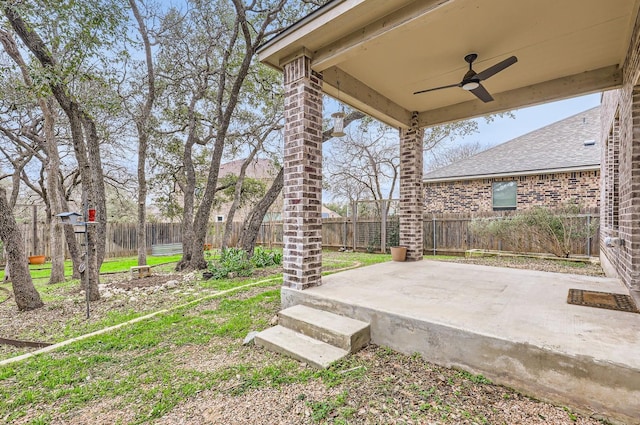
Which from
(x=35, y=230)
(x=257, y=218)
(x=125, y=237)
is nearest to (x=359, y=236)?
(x=257, y=218)

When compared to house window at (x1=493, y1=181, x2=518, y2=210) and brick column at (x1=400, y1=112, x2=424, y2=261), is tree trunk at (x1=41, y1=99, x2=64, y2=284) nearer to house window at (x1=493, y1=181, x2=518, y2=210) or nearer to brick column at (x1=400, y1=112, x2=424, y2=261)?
brick column at (x1=400, y1=112, x2=424, y2=261)

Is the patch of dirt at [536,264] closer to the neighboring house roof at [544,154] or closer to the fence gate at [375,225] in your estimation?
the fence gate at [375,225]

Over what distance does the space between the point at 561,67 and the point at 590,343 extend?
370 cm

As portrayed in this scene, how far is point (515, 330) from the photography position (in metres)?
2.22

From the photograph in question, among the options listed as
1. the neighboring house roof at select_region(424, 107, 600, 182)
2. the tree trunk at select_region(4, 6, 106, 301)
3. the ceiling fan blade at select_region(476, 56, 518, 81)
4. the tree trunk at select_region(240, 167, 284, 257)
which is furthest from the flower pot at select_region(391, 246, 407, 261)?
the neighboring house roof at select_region(424, 107, 600, 182)

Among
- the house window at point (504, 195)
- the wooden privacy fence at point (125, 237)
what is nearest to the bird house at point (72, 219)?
the wooden privacy fence at point (125, 237)

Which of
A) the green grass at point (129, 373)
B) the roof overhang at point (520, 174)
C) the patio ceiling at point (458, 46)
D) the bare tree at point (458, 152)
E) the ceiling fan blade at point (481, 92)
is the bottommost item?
the green grass at point (129, 373)

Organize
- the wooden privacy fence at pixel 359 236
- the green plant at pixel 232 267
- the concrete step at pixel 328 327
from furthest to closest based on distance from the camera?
the wooden privacy fence at pixel 359 236
the green plant at pixel 232 267
the concrete step at pixel 328 327

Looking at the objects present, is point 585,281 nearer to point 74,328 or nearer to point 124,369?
point 124,369

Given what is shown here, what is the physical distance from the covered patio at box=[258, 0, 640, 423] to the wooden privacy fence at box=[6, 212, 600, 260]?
5.22 metres

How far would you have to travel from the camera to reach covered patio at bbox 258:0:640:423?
6.63 feet

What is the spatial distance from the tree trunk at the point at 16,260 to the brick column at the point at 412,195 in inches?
242

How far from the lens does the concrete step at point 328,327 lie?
2.63 m

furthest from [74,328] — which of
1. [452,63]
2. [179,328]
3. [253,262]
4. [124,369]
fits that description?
[452,63]
